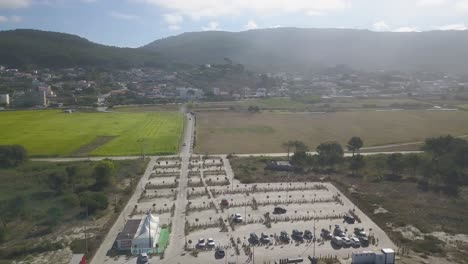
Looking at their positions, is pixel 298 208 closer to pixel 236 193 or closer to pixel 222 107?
pixel 236 193

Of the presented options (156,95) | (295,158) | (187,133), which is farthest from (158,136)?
(156,95)

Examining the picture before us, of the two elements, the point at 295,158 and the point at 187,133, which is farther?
the point at 187,133

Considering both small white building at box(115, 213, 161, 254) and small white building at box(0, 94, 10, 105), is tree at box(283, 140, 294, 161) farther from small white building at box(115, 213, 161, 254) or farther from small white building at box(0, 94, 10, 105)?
small white building at box(0, 94, 10, 105)

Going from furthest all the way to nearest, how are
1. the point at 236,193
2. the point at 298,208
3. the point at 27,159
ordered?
the point at 27,159 < the point at 236,193 < the point at 298,208

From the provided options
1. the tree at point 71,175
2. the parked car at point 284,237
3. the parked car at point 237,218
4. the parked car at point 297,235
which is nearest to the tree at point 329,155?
the parked car at point 237,218

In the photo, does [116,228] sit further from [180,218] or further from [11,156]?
[11,156]

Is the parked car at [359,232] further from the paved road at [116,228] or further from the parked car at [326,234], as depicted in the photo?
the paved road at [116,228]
